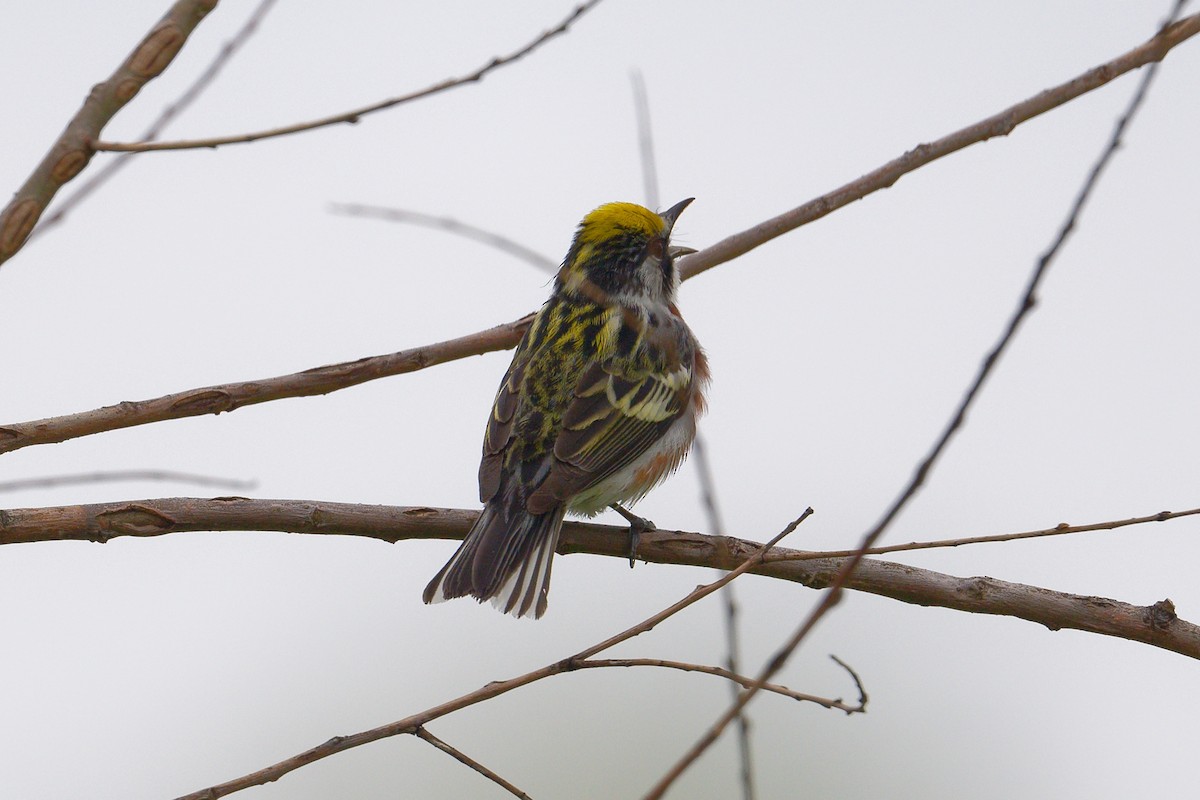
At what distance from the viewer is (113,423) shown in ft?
14.1

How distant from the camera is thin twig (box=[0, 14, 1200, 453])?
425cm

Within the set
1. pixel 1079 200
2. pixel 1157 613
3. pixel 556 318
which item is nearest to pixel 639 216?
pixel 556 318

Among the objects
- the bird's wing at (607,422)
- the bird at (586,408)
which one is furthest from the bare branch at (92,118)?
the bird's wing at (607,422)

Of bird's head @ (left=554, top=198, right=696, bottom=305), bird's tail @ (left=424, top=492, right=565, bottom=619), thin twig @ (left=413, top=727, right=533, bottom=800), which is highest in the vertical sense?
bird's head @ (left=554, top=198, right=696, bottom=305)

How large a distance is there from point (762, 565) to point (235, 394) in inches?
80.2

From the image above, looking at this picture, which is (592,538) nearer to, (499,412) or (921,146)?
(499,412)

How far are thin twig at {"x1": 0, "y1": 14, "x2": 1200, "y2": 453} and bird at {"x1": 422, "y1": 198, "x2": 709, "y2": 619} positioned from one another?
49cm

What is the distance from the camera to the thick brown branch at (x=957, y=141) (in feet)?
16.1

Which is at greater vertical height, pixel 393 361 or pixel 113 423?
pixel 393 361

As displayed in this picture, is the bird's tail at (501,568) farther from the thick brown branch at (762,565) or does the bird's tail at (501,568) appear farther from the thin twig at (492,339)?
the thin twig at (492,339)

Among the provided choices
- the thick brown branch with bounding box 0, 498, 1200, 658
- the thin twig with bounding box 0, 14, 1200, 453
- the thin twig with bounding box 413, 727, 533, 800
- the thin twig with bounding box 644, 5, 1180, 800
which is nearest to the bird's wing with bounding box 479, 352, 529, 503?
the thin twig with bounding box 0, 14, 1200, 453

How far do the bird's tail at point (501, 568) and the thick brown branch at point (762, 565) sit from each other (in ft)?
2.08

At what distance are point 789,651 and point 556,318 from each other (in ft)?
14.6

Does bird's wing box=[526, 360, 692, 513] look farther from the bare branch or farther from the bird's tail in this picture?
the bare branch
